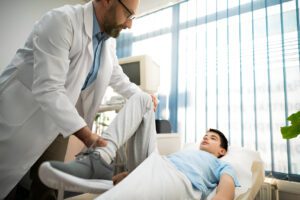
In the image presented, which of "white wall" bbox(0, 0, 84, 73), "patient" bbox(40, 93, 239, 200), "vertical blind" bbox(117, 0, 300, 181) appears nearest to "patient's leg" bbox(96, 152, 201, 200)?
"patient" bbox(40, 93, 239, 200)

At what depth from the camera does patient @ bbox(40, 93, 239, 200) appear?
72 cm

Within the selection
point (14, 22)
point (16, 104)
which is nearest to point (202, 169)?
point (16, 104)

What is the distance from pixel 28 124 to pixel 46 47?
38 centimetres

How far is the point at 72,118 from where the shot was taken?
2.85ft

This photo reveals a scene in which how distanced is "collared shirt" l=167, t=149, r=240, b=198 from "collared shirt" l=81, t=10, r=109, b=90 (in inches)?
24.5

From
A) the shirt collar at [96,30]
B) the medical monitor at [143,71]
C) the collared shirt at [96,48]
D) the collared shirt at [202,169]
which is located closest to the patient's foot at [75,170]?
the collared shirt at [202,169]

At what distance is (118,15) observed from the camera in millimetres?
1080

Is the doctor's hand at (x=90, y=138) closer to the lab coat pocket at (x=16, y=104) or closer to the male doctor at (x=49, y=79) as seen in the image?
the male doctor at (x=49, y=79)

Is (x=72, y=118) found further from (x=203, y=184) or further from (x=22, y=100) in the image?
(x=203, y=184)

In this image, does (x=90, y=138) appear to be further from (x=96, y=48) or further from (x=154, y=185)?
(x=96, y=48)

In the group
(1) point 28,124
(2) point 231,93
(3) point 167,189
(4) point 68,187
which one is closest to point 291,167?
(2) point 231,93

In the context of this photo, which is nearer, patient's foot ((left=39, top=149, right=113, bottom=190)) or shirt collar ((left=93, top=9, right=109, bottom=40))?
patient's foot ((left=39, top=149, right=113, bottom=190))

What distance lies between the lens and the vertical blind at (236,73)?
5.73ft

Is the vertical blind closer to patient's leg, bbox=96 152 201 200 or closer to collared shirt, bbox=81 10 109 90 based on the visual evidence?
patient's leg, bbox=96 152 201 200
